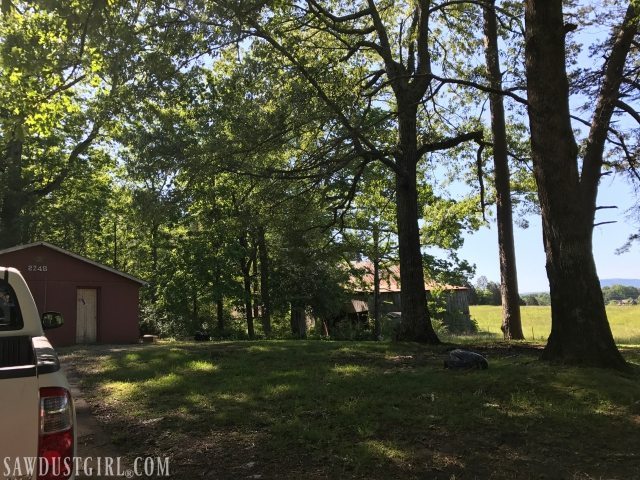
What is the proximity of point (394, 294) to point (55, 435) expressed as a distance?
1630 inches

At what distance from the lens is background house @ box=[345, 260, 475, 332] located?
112ft

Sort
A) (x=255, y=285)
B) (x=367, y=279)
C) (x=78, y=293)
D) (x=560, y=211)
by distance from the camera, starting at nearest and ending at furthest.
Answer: (x=560, y=211)
(x=78, y=293)
(x=255, y=285)
(x=367, y=279)

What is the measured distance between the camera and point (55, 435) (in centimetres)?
248

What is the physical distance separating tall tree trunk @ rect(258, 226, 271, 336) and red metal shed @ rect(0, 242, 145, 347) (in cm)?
923

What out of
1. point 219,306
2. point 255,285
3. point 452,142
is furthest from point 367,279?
point 452,142

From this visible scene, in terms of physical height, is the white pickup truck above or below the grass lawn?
above

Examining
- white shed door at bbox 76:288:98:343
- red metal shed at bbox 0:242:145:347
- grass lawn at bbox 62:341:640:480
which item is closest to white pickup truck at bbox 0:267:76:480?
grass lawn at bbox 62:341:640:480

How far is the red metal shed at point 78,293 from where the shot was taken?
842 inches

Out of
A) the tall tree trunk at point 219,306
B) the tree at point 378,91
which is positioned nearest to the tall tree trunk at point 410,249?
the tree at point 378,91

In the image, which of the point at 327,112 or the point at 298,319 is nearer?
the point at 327,112

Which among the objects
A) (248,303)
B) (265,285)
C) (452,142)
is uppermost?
(452,142)

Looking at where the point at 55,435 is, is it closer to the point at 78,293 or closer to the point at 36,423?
the point at 36,423

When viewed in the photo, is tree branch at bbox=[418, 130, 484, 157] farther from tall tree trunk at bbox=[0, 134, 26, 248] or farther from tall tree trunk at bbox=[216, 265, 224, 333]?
tall tree trunk at bbox=[0, 134, 26, 248]

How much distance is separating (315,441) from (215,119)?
11.0 metres
